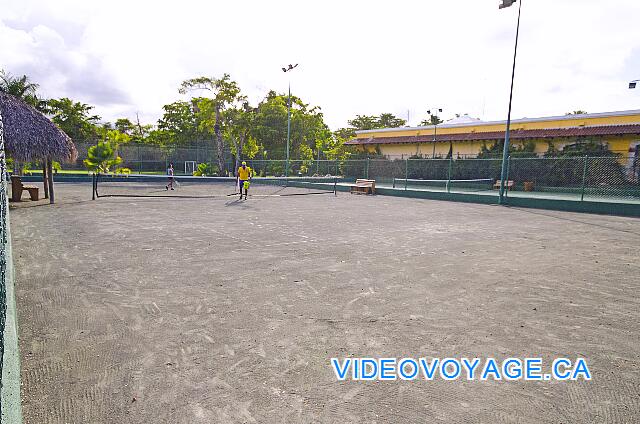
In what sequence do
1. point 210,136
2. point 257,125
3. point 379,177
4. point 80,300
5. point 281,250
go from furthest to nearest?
point 210,136, point 257,125, point 379,177, point 281,250, point 80,300

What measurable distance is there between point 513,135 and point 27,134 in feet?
101

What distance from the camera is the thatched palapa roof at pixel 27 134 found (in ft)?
48.3

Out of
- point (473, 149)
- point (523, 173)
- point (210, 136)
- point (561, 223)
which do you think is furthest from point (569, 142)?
point (210, 136)

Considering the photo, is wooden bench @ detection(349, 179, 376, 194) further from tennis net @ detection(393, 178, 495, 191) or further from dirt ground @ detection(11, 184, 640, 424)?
dirt ground @ detection(11, 184, 640, 424)

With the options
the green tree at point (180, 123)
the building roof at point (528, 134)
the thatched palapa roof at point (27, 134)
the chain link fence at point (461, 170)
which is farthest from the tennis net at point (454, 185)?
the green tree at point (180, 123)

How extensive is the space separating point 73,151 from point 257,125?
93.8 ft

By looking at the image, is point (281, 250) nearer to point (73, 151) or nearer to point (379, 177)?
point (73, 151)

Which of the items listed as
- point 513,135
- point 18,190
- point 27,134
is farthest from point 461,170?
point 18,190

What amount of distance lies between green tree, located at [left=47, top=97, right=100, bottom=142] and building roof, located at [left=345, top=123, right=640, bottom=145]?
38.9 metres

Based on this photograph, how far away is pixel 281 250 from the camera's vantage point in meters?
8.00

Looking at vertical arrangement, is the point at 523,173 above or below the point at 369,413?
above

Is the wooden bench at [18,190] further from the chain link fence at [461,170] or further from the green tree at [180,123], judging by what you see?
the green tree at [180,123]

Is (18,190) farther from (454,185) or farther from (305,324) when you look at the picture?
(454,185)

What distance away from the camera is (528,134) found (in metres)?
29.6
